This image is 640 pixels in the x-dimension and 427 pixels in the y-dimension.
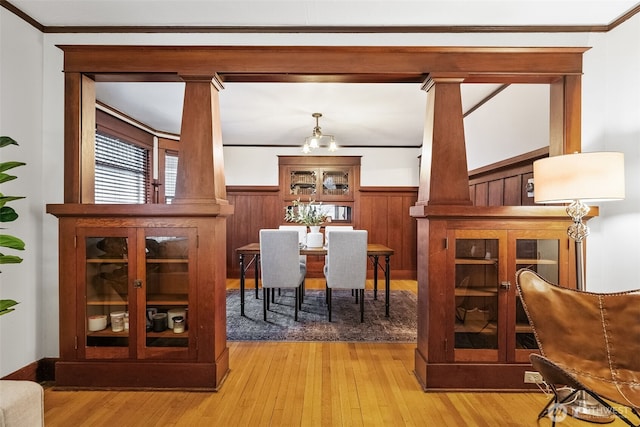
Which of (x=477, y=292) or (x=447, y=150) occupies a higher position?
(x=447, y=150)

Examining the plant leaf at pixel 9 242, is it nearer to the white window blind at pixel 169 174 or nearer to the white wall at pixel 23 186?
the white wall at pixel 23 186

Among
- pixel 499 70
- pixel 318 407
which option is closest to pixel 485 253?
pixel 499 70

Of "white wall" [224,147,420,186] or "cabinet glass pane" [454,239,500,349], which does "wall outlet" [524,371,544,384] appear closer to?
"cabinet glass pane" [454,239,500,349]

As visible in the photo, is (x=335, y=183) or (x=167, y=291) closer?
(x=167, y=291)

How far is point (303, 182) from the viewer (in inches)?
238

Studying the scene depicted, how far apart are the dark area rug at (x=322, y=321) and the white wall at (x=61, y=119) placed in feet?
4.97

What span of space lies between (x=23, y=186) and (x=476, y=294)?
3118 mm

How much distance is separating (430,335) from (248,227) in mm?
4288

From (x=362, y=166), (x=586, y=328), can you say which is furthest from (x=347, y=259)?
(x=362, y=166)

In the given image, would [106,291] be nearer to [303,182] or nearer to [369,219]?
[303,182]

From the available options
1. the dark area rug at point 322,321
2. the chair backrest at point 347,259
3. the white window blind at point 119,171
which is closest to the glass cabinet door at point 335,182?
the dark area rug at point 322,321

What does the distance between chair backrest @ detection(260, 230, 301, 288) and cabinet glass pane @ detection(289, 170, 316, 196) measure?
2.59 metres

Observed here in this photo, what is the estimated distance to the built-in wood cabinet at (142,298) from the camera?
2.21 meters

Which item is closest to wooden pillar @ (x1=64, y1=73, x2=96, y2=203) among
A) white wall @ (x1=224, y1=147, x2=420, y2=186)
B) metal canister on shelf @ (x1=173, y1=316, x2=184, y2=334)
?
metal canister on shelf @ (x1=173, y1=316, x2=184, y2=334)
